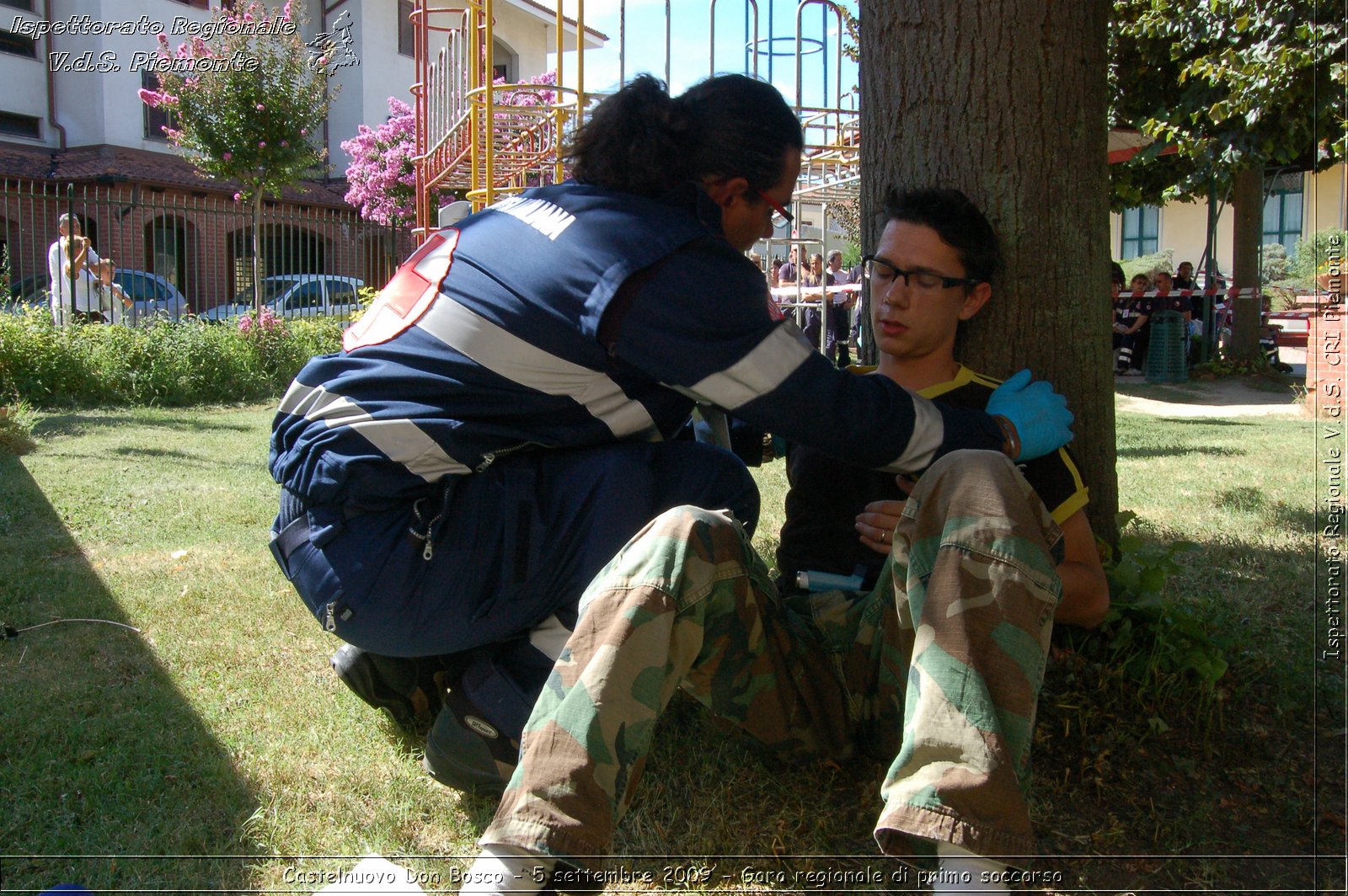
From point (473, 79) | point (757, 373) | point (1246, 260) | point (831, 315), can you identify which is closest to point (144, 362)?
point (473, 79)

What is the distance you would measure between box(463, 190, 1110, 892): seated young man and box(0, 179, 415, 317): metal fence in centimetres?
1115

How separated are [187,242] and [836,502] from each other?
20562 millimetres

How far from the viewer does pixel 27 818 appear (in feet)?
7.23

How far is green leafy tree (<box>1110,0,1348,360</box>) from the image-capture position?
36.0 ft

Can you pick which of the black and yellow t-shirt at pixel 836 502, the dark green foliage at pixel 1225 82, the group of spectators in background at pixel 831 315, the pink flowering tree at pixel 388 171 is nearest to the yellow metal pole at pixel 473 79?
the black and yellow t-shirt at pixel 836 502

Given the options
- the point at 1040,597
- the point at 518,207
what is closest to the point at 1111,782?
the point at 1040,597

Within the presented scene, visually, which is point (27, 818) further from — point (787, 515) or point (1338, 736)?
point (1338, 736)

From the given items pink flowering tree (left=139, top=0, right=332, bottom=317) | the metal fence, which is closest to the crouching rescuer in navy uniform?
the metal fence

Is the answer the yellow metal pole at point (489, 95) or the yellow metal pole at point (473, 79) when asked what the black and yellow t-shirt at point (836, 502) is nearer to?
the yellow metal pole at point (489, 95)

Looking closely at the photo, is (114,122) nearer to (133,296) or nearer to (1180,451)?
(133,296)

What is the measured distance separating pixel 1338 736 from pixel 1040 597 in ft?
4.44

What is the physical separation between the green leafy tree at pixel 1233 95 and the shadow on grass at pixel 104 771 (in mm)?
9971

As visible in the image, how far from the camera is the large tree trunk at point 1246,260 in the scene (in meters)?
14.4

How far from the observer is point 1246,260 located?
48.9 feet
